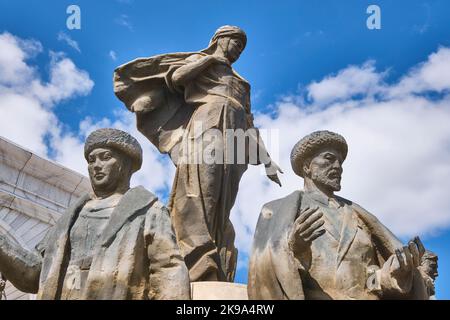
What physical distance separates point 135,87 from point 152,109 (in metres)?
0.32

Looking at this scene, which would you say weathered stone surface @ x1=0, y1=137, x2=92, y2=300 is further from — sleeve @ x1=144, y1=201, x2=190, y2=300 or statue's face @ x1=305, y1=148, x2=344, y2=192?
sleeve @ x1=144, y1=201, x2=190, y2=300

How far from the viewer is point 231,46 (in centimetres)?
958

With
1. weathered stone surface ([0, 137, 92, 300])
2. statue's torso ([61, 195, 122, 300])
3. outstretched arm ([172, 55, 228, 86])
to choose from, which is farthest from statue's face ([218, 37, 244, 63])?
weathered stone surface ([0, 137, 92, 300])

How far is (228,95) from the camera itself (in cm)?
916

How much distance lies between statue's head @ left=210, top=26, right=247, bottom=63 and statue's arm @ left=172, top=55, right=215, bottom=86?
0.48m

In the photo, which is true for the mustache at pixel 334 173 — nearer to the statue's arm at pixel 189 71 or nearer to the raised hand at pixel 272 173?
the raised hand at pixel 272 173

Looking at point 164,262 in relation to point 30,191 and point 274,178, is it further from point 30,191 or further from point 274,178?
point 30,191

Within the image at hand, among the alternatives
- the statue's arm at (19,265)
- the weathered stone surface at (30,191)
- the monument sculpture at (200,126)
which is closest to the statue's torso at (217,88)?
the monument sculpture at (200,126)

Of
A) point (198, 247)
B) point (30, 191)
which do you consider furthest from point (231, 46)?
point (30, 191)

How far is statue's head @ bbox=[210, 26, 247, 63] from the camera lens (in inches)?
377

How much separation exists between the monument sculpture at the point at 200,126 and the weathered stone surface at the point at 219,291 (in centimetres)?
99
